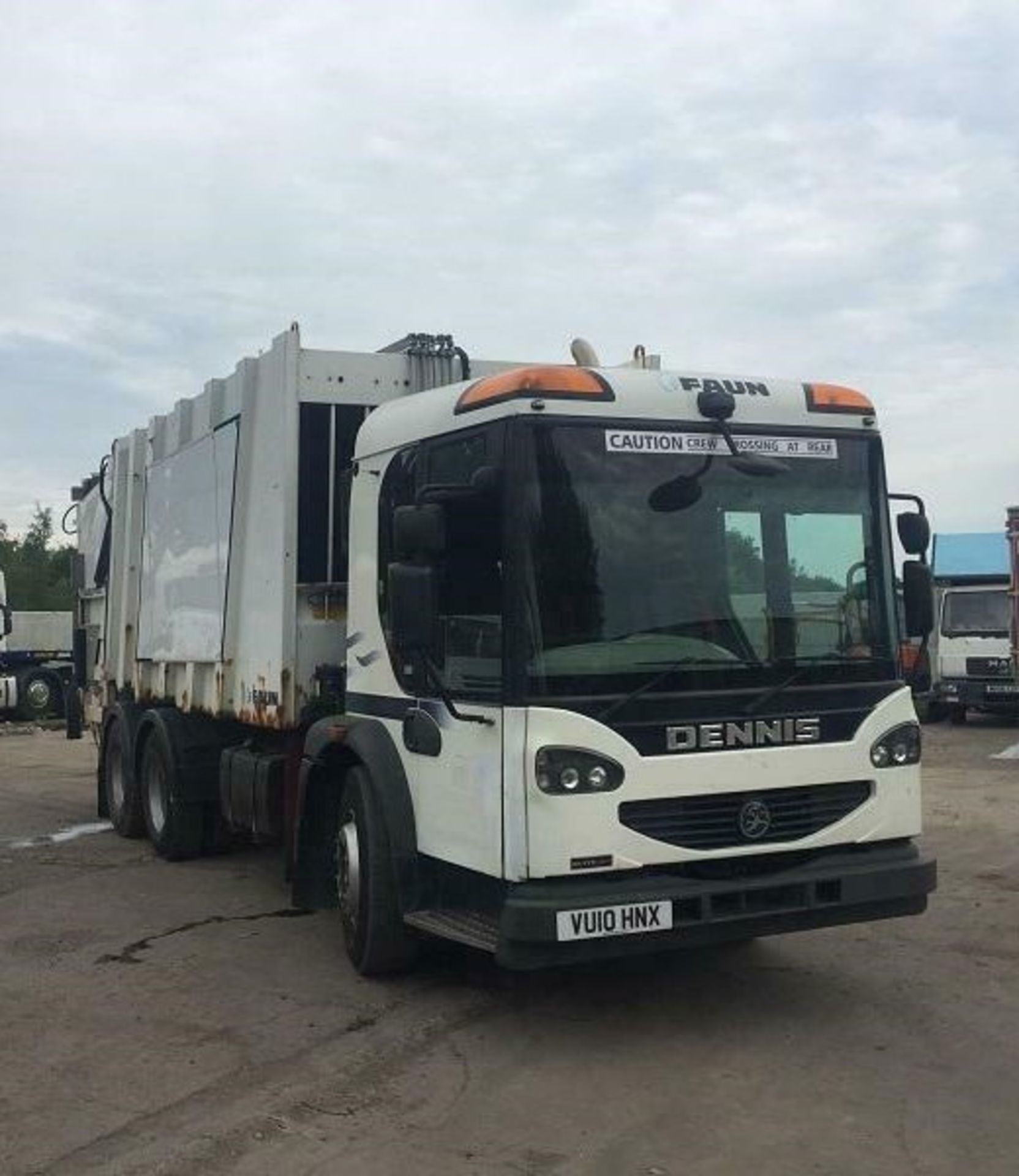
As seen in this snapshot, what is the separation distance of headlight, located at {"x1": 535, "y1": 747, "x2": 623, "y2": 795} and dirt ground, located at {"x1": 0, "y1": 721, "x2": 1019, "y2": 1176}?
3.63 feet

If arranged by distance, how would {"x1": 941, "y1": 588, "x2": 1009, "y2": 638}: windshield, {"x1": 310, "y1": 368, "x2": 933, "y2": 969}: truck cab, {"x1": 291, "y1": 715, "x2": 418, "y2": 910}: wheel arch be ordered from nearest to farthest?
{"x1": 310, "y1": 368, "x2": 933, "y2": 969}: truck cab, {"x1": 291, "y1": 715, "x2": 418, "y2": 910}: wheel arch, {"x1": 941, "y1": 588, "x2": 1009, "y2": 638}: windshield

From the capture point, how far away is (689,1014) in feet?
18.9

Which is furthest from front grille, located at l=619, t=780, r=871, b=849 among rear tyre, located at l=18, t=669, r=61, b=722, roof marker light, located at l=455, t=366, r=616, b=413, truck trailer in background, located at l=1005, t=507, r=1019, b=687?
rear tyre, located at l=18, t=669, r=61, b=722

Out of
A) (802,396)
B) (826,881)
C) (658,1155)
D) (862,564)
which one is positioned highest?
(802,396)

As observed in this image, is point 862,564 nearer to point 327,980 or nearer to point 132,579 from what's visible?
point 327,980

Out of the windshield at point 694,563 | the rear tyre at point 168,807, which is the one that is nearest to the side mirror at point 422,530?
the windshield at point 694,563

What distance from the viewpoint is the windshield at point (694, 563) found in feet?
17.2

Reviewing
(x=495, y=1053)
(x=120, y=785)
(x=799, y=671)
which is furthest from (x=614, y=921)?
(x=120, y=785)

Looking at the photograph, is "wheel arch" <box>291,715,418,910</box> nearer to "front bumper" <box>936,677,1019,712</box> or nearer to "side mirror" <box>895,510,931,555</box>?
"side mirror" <box>895,510,931,555</box>

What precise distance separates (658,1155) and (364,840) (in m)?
2.31

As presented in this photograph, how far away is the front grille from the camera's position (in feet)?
17.0

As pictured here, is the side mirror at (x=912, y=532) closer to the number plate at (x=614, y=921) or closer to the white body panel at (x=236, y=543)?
the number plate at (x=614, y=921)

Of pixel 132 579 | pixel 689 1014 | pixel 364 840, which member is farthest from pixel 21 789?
pixel 689 1014

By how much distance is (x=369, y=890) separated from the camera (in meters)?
6.09
